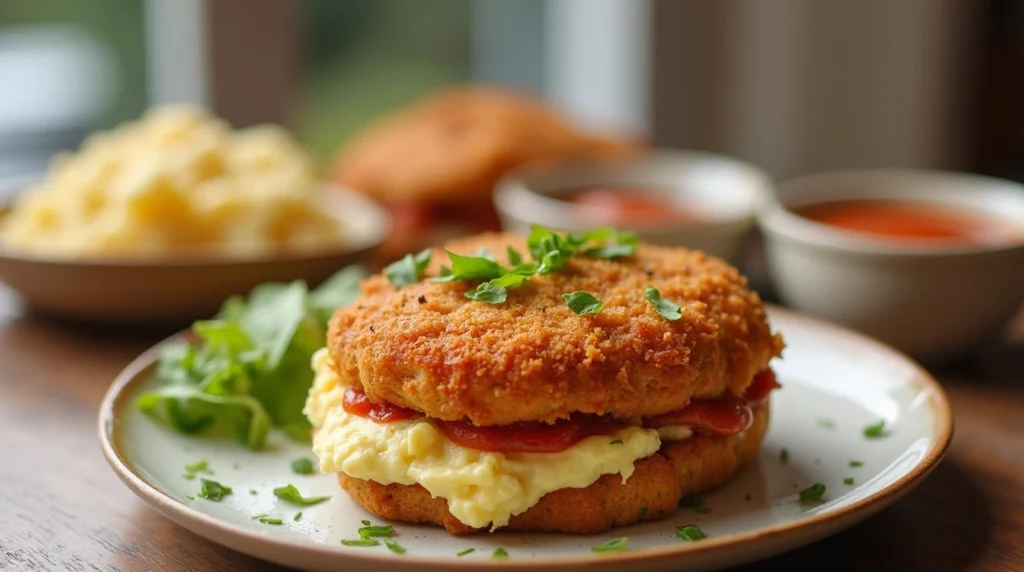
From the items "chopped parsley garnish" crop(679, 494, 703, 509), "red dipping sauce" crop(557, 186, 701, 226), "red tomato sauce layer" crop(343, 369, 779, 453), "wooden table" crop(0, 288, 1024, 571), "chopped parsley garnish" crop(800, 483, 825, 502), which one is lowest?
"wooden table" crop(0, 288, 1024, 571)

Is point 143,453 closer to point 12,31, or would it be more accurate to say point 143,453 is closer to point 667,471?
point 667,471

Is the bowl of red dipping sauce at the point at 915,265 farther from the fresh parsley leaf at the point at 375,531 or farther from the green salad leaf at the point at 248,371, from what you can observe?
the fresh parsley leaf at the point at 375,531

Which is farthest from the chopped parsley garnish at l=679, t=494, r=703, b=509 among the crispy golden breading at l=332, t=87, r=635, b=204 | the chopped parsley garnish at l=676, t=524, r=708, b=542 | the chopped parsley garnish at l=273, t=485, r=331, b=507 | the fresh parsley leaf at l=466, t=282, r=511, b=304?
the crispy golden breading at l=332, t=87, r=635, b=204

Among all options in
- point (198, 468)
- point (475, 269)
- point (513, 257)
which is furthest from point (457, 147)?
point (198, 468)

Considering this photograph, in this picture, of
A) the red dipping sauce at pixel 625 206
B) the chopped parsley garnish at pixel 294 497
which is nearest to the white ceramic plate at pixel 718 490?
the chopped parsley garnish at pixel 294 497

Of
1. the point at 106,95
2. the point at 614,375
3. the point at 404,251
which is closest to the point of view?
the point at 614,375

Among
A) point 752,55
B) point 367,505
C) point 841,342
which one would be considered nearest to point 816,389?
point 841,342

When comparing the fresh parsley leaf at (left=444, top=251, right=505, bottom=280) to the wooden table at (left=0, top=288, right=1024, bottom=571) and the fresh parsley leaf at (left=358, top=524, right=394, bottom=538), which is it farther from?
the wooden table at (left=0, top=288, right=1024, bottom=571)

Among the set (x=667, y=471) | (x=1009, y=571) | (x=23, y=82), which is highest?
(x=23, y=82)
